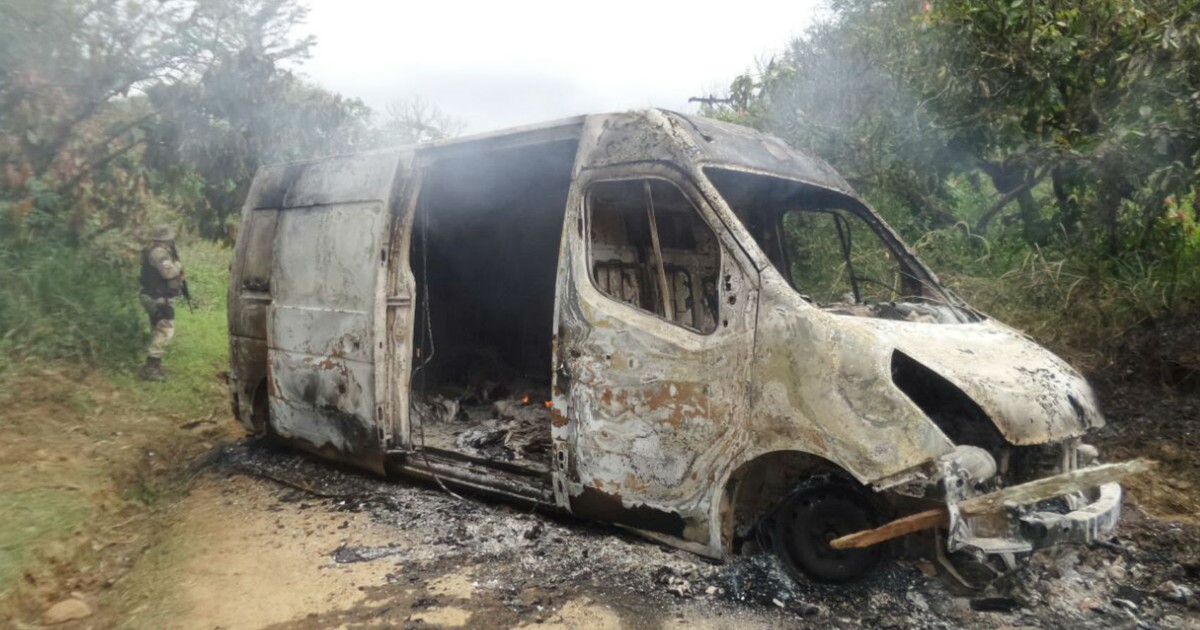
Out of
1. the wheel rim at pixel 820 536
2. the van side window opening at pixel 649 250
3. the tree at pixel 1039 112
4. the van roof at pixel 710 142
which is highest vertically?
the tree at pixel 1039 112

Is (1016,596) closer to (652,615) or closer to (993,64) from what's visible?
(652,615)

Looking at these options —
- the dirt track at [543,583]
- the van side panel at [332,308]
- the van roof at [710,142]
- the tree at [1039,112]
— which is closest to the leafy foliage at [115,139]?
the van side panel at [332,308]

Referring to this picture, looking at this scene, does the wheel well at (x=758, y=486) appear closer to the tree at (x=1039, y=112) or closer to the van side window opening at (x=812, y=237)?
the van side window opening at (x=812, y=237)

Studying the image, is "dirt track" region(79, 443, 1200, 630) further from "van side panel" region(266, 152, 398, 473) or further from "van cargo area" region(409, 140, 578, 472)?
"van cargo area" region(409, 140, 578, 472)

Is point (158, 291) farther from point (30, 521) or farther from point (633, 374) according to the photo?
point (633, 374)

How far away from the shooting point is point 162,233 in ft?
25.7

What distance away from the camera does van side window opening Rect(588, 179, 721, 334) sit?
429 centimetres

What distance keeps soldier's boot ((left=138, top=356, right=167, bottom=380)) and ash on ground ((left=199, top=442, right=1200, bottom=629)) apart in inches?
181

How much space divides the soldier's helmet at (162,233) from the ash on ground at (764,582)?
16.5 feet

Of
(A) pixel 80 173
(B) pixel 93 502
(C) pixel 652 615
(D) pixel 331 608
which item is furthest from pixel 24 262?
(C) pixel 652 615

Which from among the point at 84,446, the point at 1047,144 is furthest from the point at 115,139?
the point at 1047,144

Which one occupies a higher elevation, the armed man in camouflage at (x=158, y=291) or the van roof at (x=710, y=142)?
the van roof at (x=710, y=142)

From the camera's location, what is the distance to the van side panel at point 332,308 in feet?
15.7

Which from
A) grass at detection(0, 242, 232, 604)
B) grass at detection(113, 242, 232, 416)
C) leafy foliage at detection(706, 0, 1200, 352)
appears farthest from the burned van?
grass at detection(113, 242, 232, 416)
